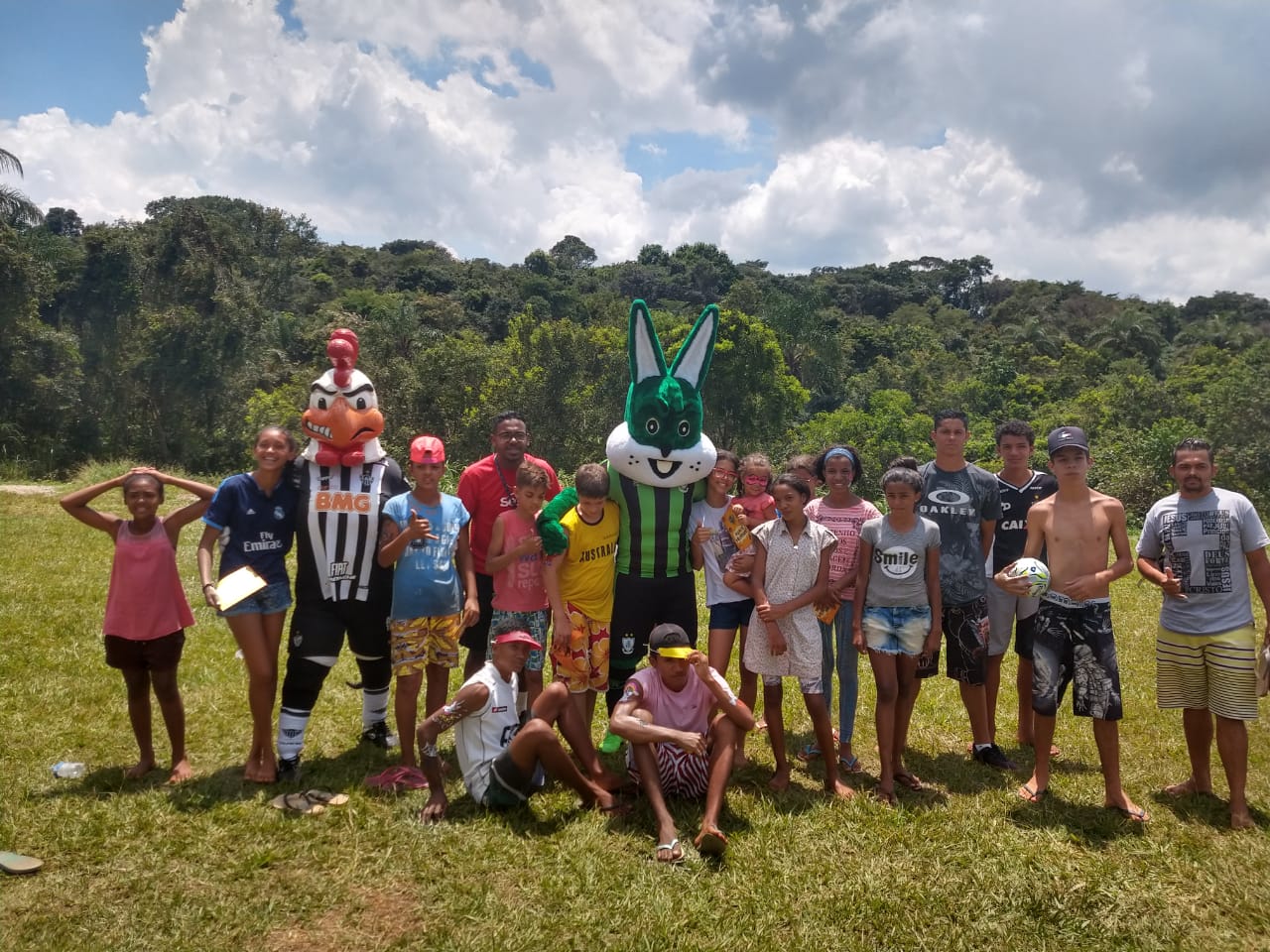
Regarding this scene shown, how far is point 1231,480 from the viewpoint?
2423cm

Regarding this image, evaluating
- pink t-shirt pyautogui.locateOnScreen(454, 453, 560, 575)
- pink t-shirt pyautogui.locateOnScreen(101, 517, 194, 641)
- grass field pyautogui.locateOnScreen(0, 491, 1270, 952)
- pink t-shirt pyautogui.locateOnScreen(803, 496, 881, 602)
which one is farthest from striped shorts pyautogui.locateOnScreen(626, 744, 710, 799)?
pink t-shirt pyautogui.locateOnScreen(101, 517, 194, 641)

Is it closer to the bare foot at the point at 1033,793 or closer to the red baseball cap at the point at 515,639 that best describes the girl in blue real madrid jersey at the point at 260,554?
the red baseball cap at the point at 515,639

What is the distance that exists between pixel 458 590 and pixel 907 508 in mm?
2560

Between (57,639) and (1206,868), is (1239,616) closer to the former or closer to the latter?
(1206,868)

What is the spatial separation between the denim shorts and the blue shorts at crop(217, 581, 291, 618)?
127 inches

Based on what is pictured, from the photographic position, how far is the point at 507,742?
446 centimetres

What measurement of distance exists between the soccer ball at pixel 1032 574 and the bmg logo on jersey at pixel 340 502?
3544mm

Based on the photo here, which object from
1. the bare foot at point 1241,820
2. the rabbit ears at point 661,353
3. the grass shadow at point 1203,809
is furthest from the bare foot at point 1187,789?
the rabbit ears at point 661,353

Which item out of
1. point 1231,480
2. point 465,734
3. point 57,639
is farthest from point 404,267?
point 465,734

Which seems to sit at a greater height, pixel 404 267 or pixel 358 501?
pixel 404 267

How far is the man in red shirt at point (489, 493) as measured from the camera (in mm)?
5152

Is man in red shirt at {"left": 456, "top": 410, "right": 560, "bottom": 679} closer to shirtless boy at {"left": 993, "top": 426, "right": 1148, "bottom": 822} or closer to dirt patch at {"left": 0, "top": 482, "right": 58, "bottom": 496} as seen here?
shirtless boy at {"left": 993, "top": 426, "right": 1148, "bottom": 822}

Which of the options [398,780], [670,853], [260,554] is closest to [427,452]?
[260,554]

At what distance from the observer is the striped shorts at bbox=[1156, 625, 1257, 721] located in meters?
4.46
